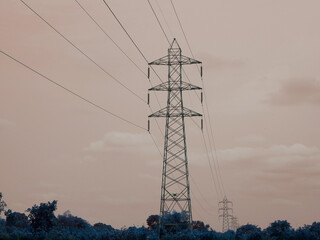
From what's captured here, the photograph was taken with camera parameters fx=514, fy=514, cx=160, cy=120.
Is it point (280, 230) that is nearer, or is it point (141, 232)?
point (141, 232)

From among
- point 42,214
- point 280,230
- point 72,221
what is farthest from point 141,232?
point 72,221

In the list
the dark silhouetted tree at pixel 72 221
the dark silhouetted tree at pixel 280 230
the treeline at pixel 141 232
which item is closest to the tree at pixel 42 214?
the treeline at pixel 141 232

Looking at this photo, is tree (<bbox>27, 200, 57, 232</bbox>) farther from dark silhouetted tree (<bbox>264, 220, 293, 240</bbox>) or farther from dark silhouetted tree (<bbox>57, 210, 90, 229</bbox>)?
dark silhouetted tree (<bbox>57, 210, 90, 229</bbox>)

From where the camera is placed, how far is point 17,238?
166 ft

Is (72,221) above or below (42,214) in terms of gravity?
above

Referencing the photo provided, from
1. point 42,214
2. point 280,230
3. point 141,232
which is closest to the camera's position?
point 141,232

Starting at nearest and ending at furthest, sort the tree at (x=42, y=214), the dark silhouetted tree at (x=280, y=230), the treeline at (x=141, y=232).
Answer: the treeline at (x=141, y=232) < the dark silhouetted tree at (x=280, y=230) < the tree at (x=42, y=214)

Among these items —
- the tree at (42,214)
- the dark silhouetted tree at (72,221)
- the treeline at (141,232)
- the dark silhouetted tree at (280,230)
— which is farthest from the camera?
the dark silhouetted tree at (72,221)

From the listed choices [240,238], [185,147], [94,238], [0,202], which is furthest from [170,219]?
[0,202]

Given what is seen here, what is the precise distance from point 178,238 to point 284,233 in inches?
907

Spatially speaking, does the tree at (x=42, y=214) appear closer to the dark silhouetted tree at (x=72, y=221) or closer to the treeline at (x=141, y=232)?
the treeline at (x=141, y=232)

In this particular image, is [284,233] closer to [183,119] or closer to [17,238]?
[183,119]

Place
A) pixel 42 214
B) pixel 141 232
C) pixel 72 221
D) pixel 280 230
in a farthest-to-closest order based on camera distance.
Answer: pixel 72 221, pixel 42 214, pixel 280 230, pixel 141 232

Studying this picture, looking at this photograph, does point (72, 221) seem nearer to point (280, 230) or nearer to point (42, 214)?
point (42, 214)
